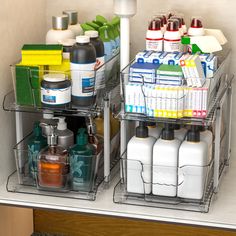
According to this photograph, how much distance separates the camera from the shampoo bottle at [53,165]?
1.93 metres

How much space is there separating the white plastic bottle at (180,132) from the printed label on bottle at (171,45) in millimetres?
242

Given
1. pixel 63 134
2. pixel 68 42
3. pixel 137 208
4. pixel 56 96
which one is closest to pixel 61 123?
pixel 63 134

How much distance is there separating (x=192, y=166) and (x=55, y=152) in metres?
0.43

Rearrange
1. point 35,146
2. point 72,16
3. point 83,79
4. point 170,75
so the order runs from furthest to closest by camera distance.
→ point 72,16
point 35,146
point 83,79
point 170,75

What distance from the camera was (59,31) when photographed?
2.06 meters

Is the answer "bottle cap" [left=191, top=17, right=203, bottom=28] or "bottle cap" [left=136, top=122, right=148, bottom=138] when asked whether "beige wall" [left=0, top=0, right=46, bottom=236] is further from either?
"bottle cap" [left=191, top=17, right=203, bottom=28]

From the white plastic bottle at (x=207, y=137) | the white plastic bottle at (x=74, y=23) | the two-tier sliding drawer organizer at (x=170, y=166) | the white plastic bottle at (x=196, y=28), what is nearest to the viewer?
the two-tier sliding drawer organizer at (x=170, y=166)

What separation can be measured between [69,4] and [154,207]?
0.87 meters

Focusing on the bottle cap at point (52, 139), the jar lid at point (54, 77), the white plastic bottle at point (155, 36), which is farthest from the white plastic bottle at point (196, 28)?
the bottle cap at point (52, 139)

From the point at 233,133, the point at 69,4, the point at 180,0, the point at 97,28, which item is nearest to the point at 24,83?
the point at 97,28

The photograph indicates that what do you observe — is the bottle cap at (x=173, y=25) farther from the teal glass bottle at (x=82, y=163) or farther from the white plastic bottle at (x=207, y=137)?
the teal glass bottle at (x=82, y=163)

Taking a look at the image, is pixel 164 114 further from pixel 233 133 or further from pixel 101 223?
pixel 101 223

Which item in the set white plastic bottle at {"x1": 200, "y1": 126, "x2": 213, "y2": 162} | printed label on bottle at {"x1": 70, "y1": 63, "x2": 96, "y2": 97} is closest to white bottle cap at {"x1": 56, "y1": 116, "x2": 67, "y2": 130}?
printed label on bottle at {"x1": 70, "y1": 63, "x2": 96, "y2": 97}

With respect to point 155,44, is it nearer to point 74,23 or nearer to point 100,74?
point 100,74
